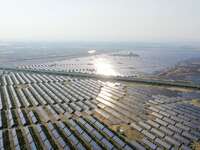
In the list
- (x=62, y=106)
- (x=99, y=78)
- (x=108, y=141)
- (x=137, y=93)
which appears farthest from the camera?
(x=99, y=78)

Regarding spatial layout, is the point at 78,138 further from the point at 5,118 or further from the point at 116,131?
the point at 5,118

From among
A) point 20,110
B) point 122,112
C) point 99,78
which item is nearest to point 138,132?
point 122,112

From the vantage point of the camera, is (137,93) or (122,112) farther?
(137,93)

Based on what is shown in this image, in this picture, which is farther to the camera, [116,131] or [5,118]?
[5,118]

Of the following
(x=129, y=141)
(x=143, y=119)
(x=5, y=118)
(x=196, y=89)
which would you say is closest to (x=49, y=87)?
(x=5, y=118)

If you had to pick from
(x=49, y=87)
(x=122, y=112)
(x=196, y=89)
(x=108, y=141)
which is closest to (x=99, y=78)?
(x=49, y=87)

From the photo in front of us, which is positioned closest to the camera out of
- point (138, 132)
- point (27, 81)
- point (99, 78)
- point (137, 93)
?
point (138, 132)

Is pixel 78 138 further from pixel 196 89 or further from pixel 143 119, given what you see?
pixel 196 89

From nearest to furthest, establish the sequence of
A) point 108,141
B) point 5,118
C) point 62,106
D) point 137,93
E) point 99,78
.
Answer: point 108,141 < point 5,118 < point 62,106 < point 137,93 < point 99,78
